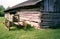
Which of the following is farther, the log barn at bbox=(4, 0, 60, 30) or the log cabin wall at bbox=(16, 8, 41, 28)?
the log cabin wall at bbox=(16, 8, 41, 28)

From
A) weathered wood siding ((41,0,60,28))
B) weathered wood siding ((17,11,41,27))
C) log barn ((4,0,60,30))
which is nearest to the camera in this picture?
log barn ((4,0,60,30))

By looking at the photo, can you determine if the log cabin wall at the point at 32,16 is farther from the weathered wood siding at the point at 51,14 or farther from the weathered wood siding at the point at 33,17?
the weathered wood siding at the point at 51,14

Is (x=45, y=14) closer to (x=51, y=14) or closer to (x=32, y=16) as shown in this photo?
(x=51, y=14)

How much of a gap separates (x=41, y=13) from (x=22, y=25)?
2.26 meters

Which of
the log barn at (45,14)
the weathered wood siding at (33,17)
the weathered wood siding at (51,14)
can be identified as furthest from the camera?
the weathered wood siding at (33,17)

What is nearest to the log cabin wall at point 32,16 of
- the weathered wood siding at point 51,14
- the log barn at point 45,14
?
the log barn at point 45,14

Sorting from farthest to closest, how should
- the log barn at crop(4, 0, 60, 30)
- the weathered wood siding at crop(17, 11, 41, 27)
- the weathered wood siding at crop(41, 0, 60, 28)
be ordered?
the weathered wood siding at crop(17, 11, 41, 27) < the weathered wood siding at crop(41, 0, 60, 28) < the log barn at crop(4, 0, 60, 30)

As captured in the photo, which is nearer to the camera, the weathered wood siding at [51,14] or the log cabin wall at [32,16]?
the weathered wood siding at [51,14]

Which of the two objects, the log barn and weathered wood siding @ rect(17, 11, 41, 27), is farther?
weathered wood siding @ rect(17, 11, 41, 27)

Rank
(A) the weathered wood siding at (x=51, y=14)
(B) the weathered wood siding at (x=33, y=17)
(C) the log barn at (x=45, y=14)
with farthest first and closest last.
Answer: (B) the weathered wood siding at (x=33, y=17) < (A) the weathered wood siding at (x=51, y=14) < (C) the log barn at (x=45, y=14)

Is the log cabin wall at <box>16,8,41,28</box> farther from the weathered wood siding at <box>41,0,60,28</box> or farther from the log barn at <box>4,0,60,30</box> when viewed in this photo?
the weathered wood siding at <box>41,0,60,28</box>

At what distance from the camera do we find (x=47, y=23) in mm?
16016

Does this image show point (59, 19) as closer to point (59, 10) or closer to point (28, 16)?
point (59, 10)

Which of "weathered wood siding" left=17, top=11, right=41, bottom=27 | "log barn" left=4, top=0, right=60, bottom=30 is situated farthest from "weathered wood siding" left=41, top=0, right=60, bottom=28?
"weathered wood siding" left=17, top=11, right=41, bottom=27
